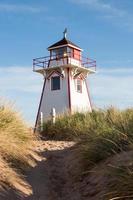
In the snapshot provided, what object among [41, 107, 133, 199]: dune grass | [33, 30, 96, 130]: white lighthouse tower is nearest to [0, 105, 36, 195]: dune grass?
[41, 107, 133, 199]: dune grass

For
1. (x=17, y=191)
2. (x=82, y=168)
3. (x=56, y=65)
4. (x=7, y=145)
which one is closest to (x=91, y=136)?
(x=82, y=168)

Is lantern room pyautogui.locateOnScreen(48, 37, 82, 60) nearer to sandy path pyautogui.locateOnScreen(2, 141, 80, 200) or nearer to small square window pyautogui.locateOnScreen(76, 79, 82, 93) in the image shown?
small square window pyautogui.locateOnScreen(76, 79, 82, 93)

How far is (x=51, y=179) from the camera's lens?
8.69 meters

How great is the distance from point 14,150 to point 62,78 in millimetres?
26522

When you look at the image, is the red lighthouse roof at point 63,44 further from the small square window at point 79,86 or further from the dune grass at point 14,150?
the dune grass at point 14,150

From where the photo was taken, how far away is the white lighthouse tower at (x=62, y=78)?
113 ft

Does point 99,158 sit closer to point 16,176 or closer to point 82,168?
point 82,168

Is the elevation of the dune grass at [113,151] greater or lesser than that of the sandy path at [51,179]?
greater

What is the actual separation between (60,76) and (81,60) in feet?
8.61

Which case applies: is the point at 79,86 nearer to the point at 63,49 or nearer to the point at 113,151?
the point at 63,49

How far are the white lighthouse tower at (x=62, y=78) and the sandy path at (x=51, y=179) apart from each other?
898 inches

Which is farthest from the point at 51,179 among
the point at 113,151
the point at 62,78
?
the point at 62,78

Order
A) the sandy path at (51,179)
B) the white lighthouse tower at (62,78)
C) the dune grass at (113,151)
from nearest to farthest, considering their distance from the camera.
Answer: the dune grass at (113,151), the sandy path at (51,179), the white lighthouse tower at (62,78)

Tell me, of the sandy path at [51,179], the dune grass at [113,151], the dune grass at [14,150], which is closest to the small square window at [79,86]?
the dune grass at [113,151]
